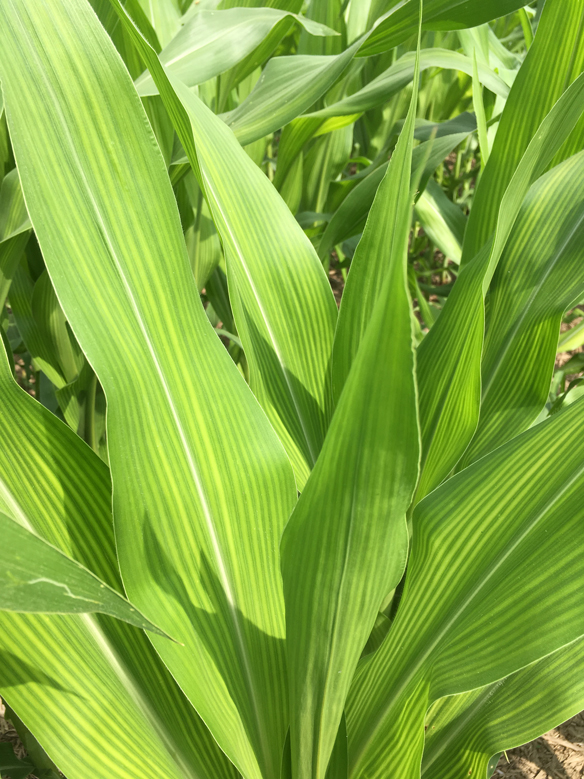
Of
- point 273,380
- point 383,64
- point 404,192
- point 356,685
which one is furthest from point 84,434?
point 383,64

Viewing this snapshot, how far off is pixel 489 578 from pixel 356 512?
12 cm

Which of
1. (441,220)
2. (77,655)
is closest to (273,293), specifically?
(77,655)

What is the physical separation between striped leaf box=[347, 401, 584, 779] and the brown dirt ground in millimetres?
539

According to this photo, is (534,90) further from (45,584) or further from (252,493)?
(45,584)

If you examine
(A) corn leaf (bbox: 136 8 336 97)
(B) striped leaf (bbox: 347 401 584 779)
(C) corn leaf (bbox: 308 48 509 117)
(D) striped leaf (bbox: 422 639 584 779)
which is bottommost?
(D) striped leaf (bbox: 422 639 584 779)

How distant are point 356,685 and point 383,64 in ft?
3.80

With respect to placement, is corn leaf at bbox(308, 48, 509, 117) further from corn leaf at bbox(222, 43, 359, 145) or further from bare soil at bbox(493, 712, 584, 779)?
bare soil at bbox(493, 712, 584, 779)

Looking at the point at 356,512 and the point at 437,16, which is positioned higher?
the point at 437,16

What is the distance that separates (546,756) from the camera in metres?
0.84

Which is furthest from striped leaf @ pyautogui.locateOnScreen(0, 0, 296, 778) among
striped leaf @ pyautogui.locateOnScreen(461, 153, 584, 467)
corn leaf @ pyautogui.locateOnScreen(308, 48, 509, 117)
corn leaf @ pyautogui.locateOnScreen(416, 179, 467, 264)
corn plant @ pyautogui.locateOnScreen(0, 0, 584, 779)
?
corn leaf @ pyautogui.locateOnScreen(416, 179, 467, 264)

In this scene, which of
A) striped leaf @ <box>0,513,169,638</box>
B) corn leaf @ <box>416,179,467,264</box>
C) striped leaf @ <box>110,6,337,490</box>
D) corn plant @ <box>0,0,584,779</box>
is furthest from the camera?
corn leaf @ <box>416,179,467,264</box>

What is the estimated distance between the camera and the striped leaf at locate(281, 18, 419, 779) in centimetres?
26

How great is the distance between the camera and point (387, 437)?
10.8 inches

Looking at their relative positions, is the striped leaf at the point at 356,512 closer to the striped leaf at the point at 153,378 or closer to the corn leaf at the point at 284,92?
the striped leaf at the point at 153,378
